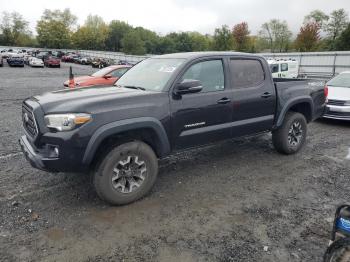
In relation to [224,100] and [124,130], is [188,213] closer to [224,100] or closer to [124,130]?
[124,130]

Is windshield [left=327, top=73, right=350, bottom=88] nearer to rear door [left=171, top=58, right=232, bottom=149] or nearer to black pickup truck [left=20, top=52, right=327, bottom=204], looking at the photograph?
black pickup truck [left=20, top=52, right=327, bottom=204]

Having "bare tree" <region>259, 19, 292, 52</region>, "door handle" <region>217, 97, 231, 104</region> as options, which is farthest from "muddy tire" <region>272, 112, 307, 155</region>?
"bare tree" <region>259, 19, 292, 52</region>

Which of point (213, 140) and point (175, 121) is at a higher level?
point (175, 121)

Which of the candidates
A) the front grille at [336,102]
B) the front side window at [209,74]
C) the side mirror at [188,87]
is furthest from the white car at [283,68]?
the side mirror at [188,87]

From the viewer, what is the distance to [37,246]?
3.13m

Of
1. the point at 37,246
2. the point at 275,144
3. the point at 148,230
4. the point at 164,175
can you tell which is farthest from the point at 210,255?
the point at 275,144

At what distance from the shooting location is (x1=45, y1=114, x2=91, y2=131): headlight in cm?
345

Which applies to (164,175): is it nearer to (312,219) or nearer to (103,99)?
(103,99)

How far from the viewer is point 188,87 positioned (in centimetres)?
405

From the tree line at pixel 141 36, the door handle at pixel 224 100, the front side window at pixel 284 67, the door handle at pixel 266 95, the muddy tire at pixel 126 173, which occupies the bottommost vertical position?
the muddy tire at pixel 126 173

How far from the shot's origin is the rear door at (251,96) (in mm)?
4875

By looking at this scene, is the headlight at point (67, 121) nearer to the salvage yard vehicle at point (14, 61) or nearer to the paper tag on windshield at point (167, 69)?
the paper tag on windshield at point (167, 69)

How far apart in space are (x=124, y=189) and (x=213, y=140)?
1.54m

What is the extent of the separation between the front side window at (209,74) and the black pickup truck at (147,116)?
1cm
